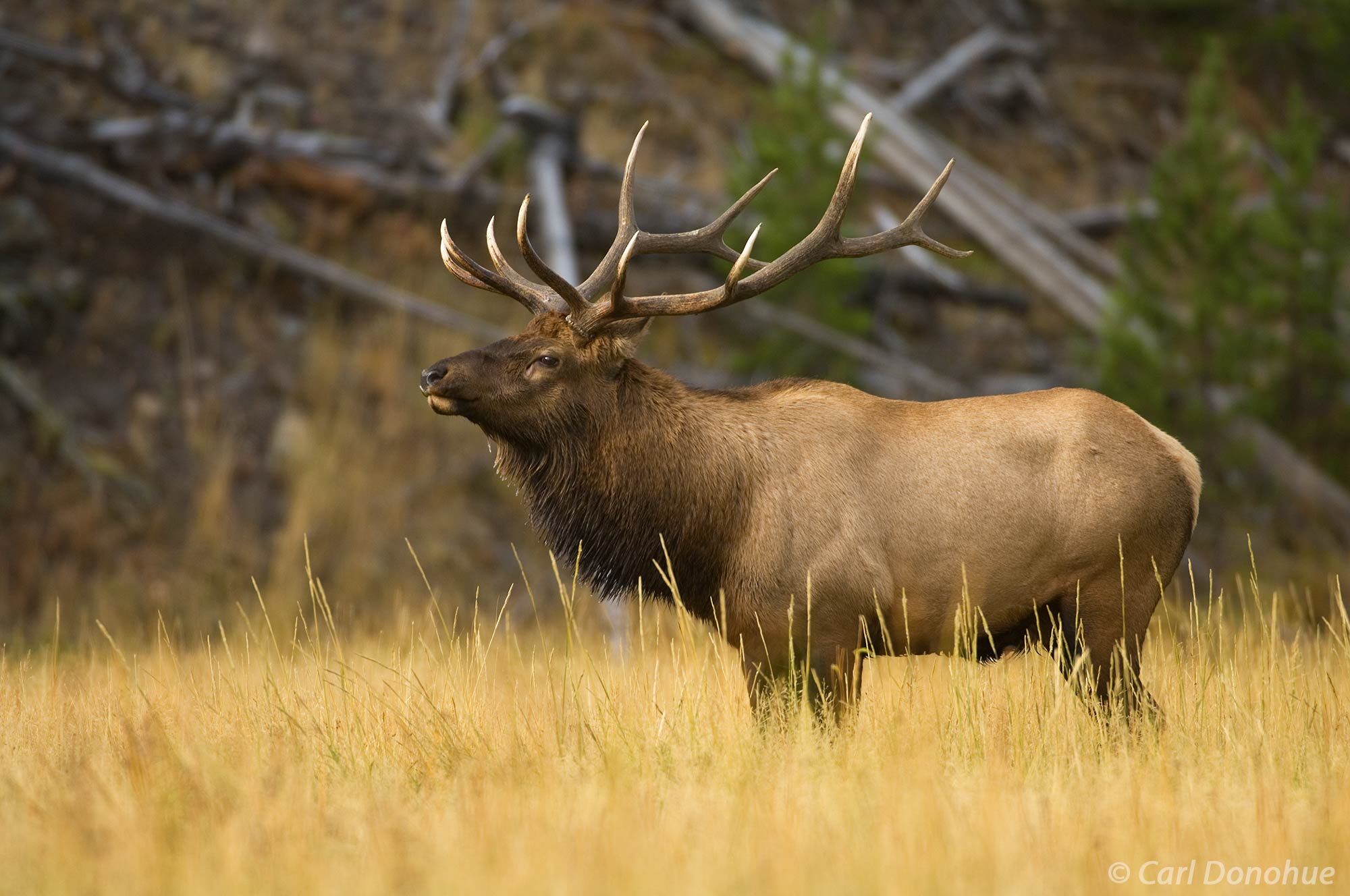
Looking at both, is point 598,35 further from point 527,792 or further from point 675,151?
point 527,792

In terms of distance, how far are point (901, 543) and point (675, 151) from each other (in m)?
10.6

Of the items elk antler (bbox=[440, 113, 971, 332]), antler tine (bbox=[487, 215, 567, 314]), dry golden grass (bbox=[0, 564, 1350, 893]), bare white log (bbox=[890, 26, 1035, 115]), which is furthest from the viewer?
bare white log (bbox=[890, 26, 1035, 115])

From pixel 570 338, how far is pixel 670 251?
759 mm

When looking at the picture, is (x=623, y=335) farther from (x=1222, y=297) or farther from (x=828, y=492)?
(x=1222, y=297)

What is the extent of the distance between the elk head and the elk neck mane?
0.30ft

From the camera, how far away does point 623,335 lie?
5.91 meters

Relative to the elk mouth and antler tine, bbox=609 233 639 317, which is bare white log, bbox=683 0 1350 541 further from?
the elk mouth

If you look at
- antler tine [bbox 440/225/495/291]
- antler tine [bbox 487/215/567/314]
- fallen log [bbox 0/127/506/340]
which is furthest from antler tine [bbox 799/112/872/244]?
fallen log [bbox 0/127/506/340]

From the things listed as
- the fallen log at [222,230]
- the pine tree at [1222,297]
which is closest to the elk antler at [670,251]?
the fallen log at [222,230]

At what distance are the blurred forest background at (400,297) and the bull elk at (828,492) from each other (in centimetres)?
537

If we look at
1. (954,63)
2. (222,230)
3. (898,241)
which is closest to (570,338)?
(898,241)

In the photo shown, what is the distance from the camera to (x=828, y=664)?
5234mm

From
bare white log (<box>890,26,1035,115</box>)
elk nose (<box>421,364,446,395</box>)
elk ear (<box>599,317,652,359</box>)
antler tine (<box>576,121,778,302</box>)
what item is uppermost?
bare white log (<box>890,26,1035,115</box>)

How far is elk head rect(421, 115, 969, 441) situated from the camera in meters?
5.65
